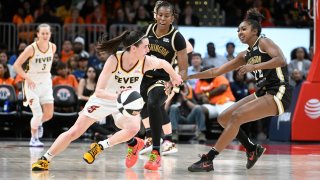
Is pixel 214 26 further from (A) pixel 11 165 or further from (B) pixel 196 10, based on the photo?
(A) pixel 11 165

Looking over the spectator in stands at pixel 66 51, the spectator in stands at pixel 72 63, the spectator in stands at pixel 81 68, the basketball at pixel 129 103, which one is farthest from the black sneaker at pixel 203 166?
the spectator in stands at pixel 66 51

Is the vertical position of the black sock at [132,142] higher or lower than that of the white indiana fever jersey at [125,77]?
lower

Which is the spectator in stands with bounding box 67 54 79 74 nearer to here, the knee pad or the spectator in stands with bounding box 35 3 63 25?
the spectator in stands with bounding box 35 3 63 25

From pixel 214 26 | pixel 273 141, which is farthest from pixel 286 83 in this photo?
pixel 214 26

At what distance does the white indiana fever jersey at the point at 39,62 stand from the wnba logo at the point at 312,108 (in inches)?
200

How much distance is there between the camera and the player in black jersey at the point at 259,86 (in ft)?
29.0

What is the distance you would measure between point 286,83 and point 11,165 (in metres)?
3.35

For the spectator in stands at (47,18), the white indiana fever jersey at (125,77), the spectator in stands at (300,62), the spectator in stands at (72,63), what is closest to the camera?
the white indiana fever jersey at (125,77)

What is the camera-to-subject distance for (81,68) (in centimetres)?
1703

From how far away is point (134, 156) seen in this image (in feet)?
30.3

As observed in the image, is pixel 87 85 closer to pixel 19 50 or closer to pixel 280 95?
pixel 19 50

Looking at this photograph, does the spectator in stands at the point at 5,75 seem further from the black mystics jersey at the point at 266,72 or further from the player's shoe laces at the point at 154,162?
the black mystics jersey at the point at 266,72

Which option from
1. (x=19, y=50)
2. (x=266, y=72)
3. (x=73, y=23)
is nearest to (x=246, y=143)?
(x=266, y=72)

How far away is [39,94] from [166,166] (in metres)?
4.50
